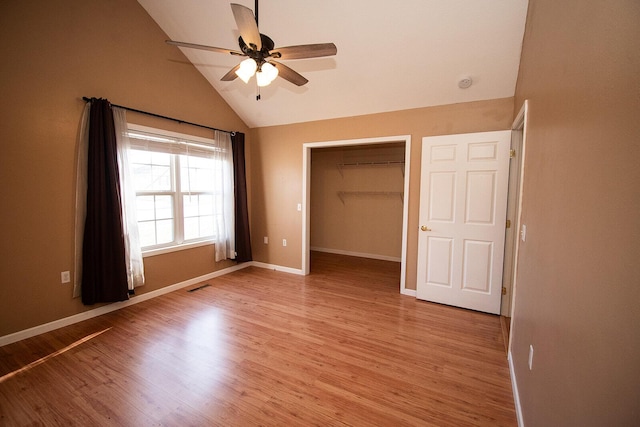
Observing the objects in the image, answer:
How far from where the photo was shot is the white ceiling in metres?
2.42

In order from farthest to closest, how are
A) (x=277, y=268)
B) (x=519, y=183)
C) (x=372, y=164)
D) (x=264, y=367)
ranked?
(x=372, y=164) < (x=277, y=268) < (x=519, y=183) < (x=264, y=367)

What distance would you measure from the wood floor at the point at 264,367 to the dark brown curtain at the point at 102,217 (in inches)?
15.7

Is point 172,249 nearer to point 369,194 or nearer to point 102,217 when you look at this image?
point 102,217

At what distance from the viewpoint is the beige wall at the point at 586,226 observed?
2.15 feet

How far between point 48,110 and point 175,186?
144cm

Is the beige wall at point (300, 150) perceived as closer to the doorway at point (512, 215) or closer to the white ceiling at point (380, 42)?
the white ceiling at point (380, 42)

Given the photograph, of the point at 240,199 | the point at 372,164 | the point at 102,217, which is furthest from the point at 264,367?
the point at 372,164

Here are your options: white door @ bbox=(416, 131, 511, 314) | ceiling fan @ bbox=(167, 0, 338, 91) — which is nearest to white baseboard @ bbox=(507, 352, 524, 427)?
white door @ bbox=(416, 131, 511, 314)

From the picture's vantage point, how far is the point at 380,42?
9.05ft

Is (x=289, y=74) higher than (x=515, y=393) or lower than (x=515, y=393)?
higher

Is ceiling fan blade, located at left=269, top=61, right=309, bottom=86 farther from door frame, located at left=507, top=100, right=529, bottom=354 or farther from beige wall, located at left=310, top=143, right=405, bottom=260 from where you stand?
beige wall, located at left=310, top=143, right=405, bottom=260

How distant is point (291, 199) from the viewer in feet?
14.7

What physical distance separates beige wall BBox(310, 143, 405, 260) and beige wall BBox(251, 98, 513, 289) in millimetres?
1612

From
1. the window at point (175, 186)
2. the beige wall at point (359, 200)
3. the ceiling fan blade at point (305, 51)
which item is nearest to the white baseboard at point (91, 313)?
the window at point (175, 186)
